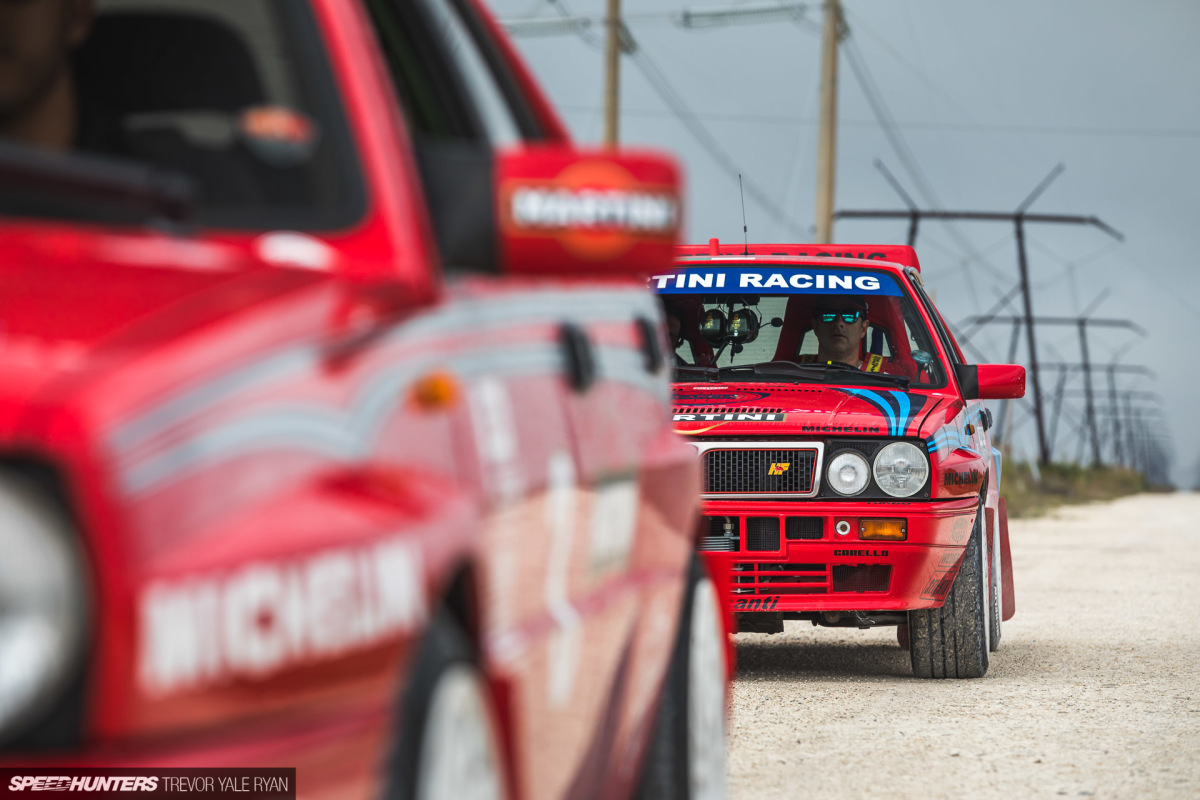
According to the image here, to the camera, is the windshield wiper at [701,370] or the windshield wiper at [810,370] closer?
the windshield wiper at [810,370]

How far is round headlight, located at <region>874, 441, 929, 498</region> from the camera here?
25.7 feet

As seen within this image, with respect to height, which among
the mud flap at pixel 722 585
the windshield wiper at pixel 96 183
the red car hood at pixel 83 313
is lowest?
the mud flap at pixel 722 585

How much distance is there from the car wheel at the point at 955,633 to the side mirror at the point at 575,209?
577cm

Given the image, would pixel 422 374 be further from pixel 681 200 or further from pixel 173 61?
pixel 173 61

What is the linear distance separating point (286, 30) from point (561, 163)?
51 centimetres


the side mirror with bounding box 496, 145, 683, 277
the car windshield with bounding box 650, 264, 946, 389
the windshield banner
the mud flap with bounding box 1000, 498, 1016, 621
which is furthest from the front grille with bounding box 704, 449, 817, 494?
the side mirror with bounding box 496, 145, 683, 277

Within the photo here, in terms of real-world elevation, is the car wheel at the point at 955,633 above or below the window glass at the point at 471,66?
below

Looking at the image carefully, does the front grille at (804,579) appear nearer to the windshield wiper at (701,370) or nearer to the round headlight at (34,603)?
the windshield wiper at (701,370)

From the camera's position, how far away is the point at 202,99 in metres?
2.79

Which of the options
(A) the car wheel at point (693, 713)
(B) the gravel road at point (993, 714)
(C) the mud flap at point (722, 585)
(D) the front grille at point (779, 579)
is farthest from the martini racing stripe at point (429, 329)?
(D) the front grille at point (779, 579)

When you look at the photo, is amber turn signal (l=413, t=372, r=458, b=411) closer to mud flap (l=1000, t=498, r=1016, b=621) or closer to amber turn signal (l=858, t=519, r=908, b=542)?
amber turn signal (l=858, t=519, r=908, b=542)

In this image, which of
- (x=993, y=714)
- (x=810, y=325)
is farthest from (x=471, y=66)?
(x=810, y=325)

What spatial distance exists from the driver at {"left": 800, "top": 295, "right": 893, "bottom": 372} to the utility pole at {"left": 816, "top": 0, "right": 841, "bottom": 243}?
57.5ft

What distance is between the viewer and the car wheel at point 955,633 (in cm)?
810
